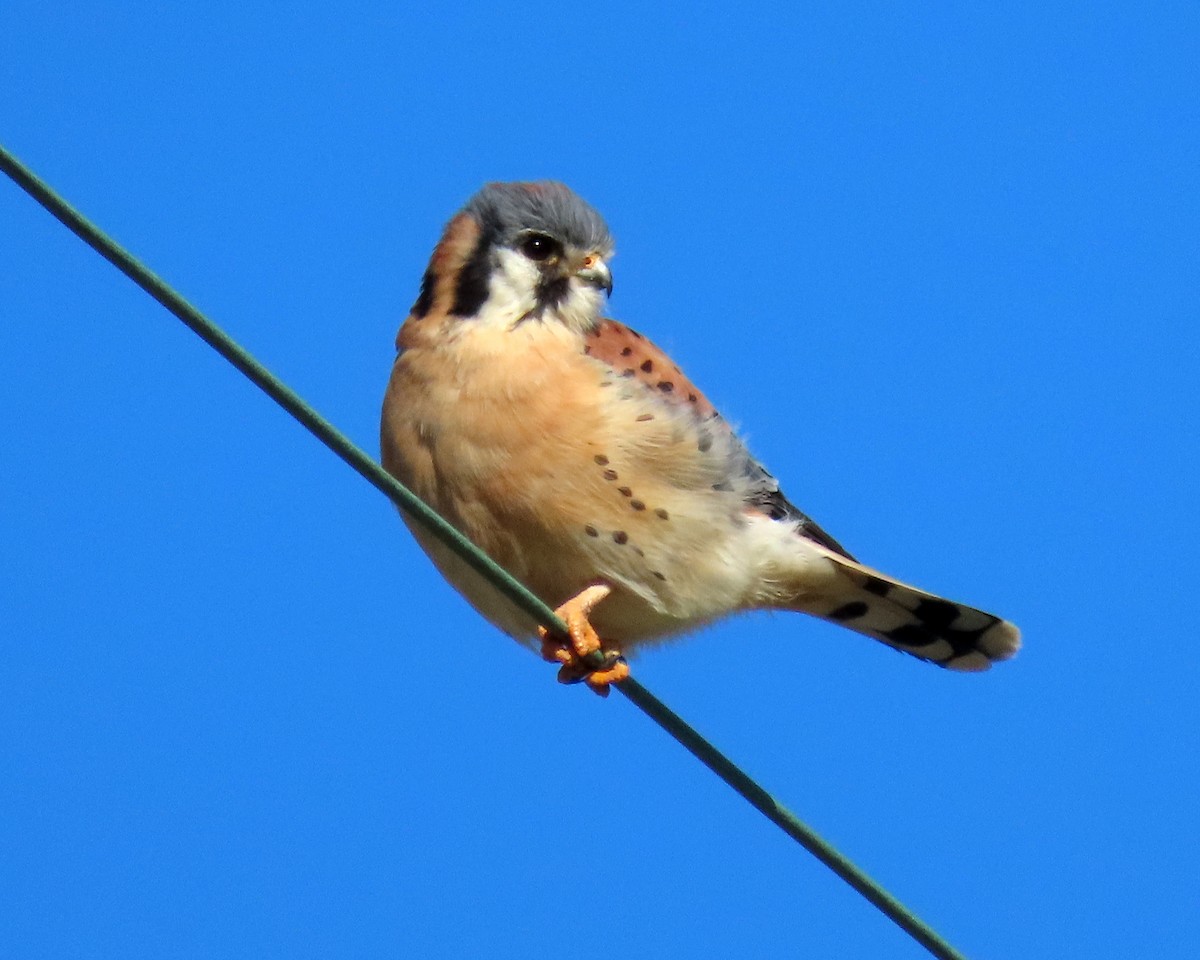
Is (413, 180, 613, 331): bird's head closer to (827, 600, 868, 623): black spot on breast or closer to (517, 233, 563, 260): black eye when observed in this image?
(517, 233, 563, 260): black eye

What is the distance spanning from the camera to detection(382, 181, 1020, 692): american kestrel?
3623mm

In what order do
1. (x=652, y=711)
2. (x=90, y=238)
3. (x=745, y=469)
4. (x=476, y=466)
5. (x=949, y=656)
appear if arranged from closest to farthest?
(x=90, y=238) < (x=652, y=711) < (x=476, y=466) < (x=745, y=469) < (x=949, y=656)

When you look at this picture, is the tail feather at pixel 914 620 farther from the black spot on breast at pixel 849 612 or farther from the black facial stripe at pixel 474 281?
the black facial stripe at pixel 474 281

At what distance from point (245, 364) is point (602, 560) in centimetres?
157

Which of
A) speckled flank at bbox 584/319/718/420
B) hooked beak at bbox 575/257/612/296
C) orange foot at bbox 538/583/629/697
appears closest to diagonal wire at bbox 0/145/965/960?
orange foot at bbox 538/583/629/697

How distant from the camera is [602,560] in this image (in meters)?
3.68

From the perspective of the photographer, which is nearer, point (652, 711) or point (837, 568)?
point (652, 711)

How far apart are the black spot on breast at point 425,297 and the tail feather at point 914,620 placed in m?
1.17

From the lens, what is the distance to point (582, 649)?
360 cm

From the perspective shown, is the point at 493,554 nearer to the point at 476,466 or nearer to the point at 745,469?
the point at 476,466

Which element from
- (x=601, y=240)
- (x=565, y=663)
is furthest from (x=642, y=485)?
(x=601, y=240)

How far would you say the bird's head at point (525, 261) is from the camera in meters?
3.97

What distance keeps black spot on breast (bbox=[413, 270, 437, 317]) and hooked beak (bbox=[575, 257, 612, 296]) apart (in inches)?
14.0

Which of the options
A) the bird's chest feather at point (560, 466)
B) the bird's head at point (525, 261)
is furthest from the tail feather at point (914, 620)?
the bird's head at point (525, 261)
